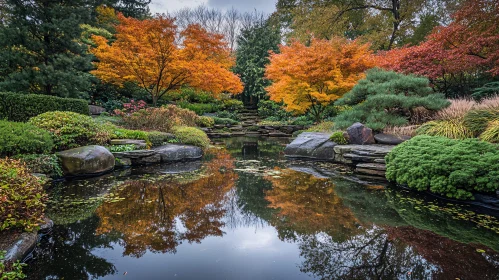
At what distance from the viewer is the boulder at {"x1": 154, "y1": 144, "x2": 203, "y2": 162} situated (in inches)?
301

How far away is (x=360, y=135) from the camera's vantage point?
761cm

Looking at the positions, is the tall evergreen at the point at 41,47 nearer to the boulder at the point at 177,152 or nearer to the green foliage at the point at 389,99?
the boulder at the point at 177,152

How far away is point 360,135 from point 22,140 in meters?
7.61

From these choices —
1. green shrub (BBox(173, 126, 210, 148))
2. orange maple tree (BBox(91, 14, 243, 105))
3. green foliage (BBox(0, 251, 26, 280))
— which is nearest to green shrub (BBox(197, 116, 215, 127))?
orange maple tree (BBox(91, 14, 243, 105))

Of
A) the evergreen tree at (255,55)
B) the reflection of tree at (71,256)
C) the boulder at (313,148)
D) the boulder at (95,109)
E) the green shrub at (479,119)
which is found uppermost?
the evergreen tree at (255,55)

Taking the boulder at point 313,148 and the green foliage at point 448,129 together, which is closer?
the green foliage at point 448,129

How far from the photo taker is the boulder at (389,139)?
7.01 m

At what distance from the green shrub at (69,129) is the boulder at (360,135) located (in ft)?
21.4

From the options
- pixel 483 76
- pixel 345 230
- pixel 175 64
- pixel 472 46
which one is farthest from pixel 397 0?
pixel 345 230

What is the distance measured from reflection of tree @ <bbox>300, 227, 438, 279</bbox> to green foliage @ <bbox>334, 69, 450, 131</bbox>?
5.42 metres

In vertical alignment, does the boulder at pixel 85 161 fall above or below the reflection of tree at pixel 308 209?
above

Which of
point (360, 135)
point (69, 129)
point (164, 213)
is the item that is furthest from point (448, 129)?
point (69, 129)

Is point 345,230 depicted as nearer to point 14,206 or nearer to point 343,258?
point 343,258

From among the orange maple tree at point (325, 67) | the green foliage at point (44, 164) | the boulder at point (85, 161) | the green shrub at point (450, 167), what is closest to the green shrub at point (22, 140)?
the green foliage at point (44, 164)
